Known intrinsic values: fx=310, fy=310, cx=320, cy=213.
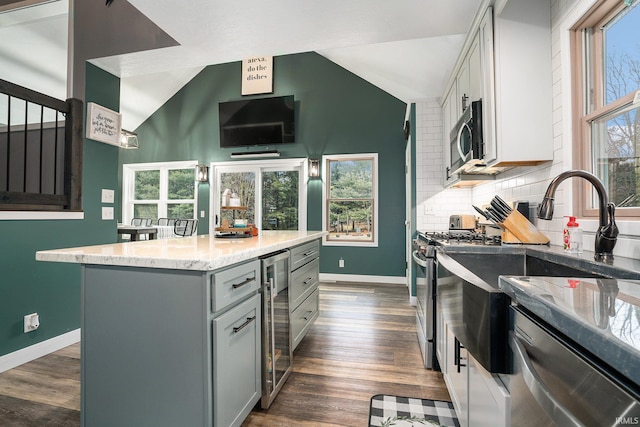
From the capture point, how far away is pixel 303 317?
8.29ft

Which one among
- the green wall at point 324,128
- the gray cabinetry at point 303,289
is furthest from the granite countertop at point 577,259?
the green wall at point 324,128

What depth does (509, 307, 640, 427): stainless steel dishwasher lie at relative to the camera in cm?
42

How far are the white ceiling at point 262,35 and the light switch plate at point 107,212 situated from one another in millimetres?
1336

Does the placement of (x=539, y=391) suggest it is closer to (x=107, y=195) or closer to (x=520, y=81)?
(x=520, y=81)

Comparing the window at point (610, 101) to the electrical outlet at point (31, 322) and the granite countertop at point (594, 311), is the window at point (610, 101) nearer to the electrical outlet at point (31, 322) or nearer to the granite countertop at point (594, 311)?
the granite countertop at point (594, 311)

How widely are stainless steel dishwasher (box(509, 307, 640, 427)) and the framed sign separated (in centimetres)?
341

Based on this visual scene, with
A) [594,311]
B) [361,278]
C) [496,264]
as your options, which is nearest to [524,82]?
[496,264]

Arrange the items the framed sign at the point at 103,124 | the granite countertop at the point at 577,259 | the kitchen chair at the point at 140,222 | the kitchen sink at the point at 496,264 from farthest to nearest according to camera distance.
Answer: the kitchen chair at the point at 140,222 → the framed sign at the point at 103,124 → the kitchen sink at the point at 496,264 → the granite countertop at the point at 577,259

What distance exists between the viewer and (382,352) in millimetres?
2557

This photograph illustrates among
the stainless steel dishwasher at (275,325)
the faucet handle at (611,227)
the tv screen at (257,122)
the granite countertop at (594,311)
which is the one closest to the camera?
the granite countertop at (594,311)

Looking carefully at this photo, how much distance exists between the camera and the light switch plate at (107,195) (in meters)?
2.98

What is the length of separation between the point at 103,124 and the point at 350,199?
11.8ft

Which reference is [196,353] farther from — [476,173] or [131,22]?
[131,22]

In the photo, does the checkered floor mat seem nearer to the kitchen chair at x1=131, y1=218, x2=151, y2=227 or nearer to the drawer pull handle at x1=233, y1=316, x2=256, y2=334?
the drawer pull handle at x1=233, y1=316, x2=256, y2=334
